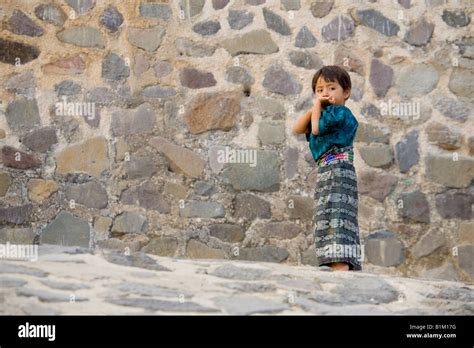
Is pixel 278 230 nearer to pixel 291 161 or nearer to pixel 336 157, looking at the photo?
pixel 291 161

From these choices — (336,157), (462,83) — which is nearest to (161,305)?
(336,157)

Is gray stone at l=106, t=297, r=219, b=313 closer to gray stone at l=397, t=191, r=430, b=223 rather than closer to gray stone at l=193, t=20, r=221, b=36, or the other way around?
gray stone at l=397, t=191, r=430, b=223

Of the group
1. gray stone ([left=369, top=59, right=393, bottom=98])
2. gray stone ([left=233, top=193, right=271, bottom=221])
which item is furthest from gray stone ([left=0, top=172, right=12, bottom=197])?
gray stone ([left=369, top=59, right=393, bottom=98])

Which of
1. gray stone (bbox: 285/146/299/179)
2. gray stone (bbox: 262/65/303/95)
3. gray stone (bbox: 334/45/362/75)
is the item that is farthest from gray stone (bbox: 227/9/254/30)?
gray stone (bbox: 285/146/299/179)

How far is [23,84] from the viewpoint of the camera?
5371mm

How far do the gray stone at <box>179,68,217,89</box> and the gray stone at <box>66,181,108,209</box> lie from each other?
75 cm

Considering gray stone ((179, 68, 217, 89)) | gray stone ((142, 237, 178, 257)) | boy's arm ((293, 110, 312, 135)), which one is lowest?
gray stone ((142, 237, 178, 257))

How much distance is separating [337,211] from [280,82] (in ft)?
4.58

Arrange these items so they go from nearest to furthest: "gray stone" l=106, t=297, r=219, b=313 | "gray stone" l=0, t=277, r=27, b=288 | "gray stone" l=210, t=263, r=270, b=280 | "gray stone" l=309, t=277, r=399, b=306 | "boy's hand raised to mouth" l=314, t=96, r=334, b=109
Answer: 1. "gray stone" l=106, t=297, r=219, b=313
2. "gray stone" l=0, t=277, r=27, b=288
3. "gray stone" l=309, t=277, r=399, b=306
4. "gray stone" l=210, t=263, r=270, b=280
5. "boy's hand raised to mouth" l=314, t=96, r=334, b=109

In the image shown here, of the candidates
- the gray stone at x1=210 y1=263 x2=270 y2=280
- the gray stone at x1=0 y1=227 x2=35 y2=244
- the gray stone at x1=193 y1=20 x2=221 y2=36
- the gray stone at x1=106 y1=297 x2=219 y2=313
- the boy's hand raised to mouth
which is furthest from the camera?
the gray stone at x1=193 y1=20 x2=221 y2=36

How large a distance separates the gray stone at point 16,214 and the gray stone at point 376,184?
5.77ft

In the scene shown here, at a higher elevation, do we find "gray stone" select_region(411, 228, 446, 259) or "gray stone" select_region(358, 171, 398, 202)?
"gray stone" select_region(358, 171, 398, 202)

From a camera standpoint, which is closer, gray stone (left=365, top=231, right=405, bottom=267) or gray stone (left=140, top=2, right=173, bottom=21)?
gray stone (left=365, top=231, right=405, bottom=267)

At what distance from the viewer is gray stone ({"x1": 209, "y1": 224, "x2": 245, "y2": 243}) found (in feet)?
17.4
